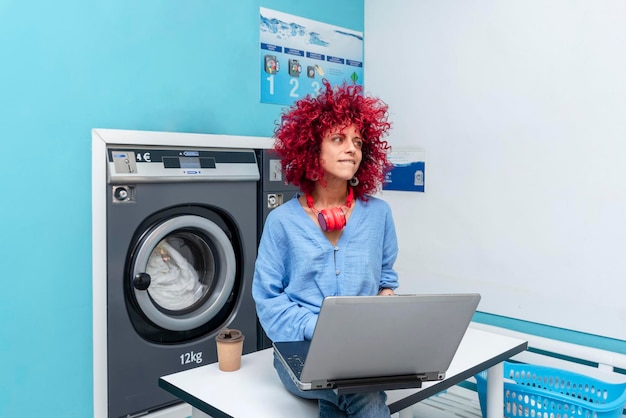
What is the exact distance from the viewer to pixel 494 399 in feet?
6.57

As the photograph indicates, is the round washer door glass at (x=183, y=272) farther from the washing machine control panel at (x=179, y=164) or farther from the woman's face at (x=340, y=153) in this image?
the woman's face at (x=340, y=153)

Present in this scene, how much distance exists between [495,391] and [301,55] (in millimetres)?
1989

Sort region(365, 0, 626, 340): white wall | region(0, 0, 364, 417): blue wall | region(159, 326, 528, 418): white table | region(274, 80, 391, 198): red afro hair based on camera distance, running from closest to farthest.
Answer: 1. region(159, 326, 528, 418): white table
2. region(274, 80, 391, 198): red afro hair
3. region(0, 0, 364, 417): blue wall
4. region(365, 0, 626, 340): white wall

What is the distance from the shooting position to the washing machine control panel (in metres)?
2.29

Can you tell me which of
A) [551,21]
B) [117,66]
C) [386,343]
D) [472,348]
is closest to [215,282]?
[117,66]

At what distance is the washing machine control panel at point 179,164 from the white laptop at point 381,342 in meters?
1.21

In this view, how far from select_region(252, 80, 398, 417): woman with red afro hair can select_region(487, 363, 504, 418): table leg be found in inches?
19.7

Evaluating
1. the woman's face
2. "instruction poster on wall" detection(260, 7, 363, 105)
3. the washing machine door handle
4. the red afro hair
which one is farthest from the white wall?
the washing machine door handle

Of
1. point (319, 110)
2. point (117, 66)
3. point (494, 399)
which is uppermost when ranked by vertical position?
point (117, 66)

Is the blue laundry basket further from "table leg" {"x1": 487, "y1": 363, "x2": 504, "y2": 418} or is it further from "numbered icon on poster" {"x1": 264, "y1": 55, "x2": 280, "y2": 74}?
"numbered icon on poster" {"x1": 264, "y1": 55, "x2": 280, "y2": 74}

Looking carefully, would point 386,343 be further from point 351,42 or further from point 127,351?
point 351,42

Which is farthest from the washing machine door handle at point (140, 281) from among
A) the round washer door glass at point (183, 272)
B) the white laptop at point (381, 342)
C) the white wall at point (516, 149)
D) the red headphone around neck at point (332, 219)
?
the white wall at point (516, 149)

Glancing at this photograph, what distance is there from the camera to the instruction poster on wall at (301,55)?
2953 mm

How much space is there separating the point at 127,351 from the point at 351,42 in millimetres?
2131
